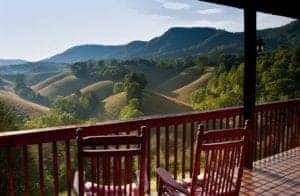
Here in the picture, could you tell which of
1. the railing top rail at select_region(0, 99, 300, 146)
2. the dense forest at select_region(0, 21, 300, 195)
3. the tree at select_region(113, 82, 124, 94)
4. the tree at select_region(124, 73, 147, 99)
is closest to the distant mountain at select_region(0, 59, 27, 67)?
the dense forest at select_region(0, 21, 300, 195)

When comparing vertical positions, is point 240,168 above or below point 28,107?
above

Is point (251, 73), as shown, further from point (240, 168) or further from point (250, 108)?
point (240, 168)

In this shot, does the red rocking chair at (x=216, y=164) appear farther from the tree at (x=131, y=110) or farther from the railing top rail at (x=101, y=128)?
the tree at (x=131, y=110)

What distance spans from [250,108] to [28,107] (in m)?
57.1

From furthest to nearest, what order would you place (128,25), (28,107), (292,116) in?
1. (128,25)
2. (28,107)
3. (292,116)

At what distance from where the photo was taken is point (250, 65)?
197 inches

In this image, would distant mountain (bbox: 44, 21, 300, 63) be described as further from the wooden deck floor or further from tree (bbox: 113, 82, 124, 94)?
the wooden deck floor

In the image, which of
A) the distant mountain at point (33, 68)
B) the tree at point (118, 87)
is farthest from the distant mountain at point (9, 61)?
the tree at point (118, 87)

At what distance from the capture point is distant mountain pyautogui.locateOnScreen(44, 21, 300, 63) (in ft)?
156

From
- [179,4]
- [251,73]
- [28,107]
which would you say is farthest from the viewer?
[179,4]

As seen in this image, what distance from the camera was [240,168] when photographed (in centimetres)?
262

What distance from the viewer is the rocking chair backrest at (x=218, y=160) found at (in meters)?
2.47

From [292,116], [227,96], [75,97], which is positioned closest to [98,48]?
[75,97]

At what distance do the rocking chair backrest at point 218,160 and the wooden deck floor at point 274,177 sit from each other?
5.48ft
